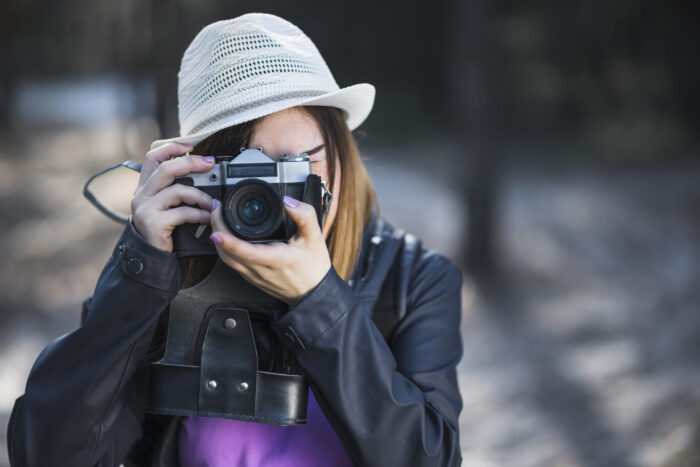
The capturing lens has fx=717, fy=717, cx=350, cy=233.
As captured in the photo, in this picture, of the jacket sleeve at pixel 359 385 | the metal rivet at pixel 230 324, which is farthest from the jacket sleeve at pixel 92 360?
the jacket sleeve at pixel 359 385

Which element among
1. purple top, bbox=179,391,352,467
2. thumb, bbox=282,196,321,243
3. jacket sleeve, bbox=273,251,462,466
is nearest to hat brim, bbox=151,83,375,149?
thumb, bbox=282,196,321,243

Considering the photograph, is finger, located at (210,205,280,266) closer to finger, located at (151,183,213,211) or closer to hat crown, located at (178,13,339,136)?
finger, located at (151,183,213,211)

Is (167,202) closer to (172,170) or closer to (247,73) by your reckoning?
(172,170)

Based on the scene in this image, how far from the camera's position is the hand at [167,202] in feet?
4.27

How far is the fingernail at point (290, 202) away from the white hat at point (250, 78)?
227 millimetres

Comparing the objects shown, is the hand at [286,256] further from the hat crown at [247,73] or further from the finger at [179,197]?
the hat crown at [247,73]

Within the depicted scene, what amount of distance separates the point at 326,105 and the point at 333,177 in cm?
16

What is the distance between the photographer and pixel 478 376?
4.58 metres

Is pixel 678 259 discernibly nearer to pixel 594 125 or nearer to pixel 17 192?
pixel 594 125

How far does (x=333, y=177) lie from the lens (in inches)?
57.6

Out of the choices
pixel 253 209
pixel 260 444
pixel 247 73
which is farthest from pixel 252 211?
pixel 260 444

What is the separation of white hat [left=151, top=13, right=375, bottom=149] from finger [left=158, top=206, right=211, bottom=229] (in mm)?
171

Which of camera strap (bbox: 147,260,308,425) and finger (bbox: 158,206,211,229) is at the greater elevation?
finger (bbox: 158,206,211,229)

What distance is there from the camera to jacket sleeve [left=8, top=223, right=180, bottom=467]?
128 cm
